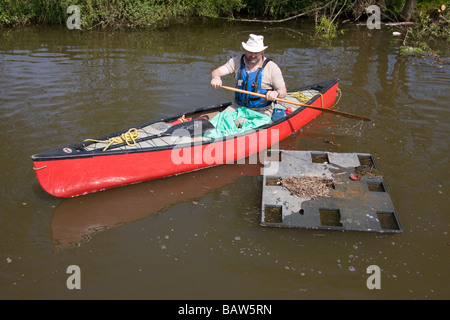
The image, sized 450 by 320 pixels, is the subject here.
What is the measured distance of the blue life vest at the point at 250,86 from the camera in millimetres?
6152

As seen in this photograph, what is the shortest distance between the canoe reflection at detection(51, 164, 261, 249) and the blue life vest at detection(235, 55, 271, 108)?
106cm

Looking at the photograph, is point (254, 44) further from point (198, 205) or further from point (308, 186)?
point (198, 205)

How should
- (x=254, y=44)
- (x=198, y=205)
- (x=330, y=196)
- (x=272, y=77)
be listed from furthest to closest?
(x=272, y=77)
(x=254, y=44)
(x=198, y=205)
(x=330, y=196)

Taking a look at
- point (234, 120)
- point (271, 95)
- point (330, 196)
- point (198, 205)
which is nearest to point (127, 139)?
point (198, 205)

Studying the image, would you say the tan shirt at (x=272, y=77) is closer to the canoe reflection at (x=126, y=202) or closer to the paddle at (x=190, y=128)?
the paddle at (x=190, y=128)

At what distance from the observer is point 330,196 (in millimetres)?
5242

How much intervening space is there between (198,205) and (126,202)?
0.94 meters

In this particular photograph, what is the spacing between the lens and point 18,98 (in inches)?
313

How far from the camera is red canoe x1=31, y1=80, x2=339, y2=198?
4992 mm

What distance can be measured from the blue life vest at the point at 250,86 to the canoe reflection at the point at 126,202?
1062mm

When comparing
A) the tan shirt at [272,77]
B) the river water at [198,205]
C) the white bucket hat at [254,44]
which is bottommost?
the river water at [198,205]

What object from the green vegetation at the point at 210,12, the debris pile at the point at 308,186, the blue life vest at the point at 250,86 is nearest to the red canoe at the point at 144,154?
the blue life vest at the point at 250,86

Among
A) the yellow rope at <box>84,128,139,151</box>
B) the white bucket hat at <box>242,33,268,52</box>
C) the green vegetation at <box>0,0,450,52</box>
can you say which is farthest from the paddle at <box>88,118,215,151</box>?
the green vegetation at <box>0,0,450,52</box>
